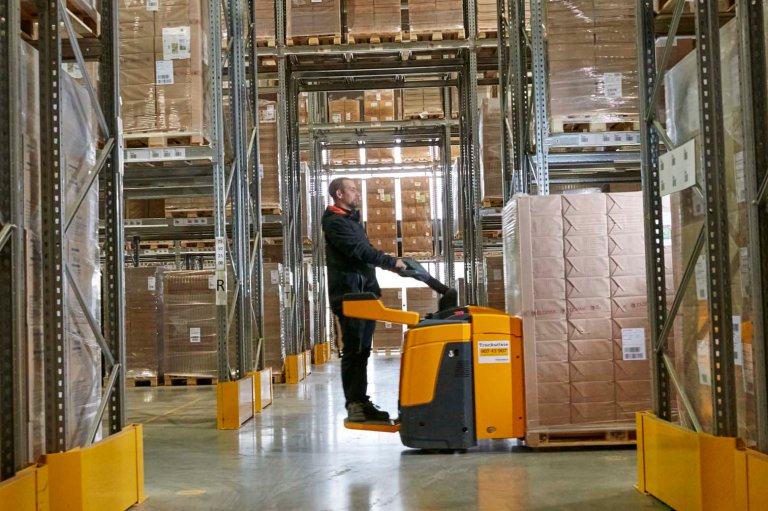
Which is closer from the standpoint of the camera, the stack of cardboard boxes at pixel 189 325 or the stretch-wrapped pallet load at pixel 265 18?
the stack of cardboard boxes at pixel 189 325

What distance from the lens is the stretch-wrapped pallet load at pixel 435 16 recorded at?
1148 centimetres

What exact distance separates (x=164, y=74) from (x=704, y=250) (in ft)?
19.0

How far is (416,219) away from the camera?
741 inches

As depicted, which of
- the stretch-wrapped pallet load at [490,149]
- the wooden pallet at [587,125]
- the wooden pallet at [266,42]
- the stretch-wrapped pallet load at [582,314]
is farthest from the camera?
the wooden pallet at [266,42]

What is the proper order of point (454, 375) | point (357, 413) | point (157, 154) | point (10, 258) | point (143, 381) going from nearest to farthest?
point (10, 258) → point (454, 375) → point (357, 413) → point (157, 154) → point (143, 381)

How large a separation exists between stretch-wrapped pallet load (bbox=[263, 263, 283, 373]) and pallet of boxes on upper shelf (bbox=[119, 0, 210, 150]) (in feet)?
12.7

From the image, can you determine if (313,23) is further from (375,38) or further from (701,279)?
(701,279)

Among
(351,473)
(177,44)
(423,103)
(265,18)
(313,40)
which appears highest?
→ (265,18)

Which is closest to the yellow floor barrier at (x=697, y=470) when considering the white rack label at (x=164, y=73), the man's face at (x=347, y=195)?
the man's face at (x=347, y=195)

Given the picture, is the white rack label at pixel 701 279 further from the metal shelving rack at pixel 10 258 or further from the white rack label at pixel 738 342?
the metal shelving rack at pixel 10 258

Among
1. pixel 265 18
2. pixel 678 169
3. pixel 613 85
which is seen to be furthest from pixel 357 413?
pixel 265 18

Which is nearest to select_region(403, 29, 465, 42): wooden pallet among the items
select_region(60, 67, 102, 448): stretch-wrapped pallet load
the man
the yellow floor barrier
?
the man

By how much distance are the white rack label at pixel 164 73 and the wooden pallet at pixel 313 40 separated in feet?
14.9

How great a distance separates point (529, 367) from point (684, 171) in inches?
87.9
